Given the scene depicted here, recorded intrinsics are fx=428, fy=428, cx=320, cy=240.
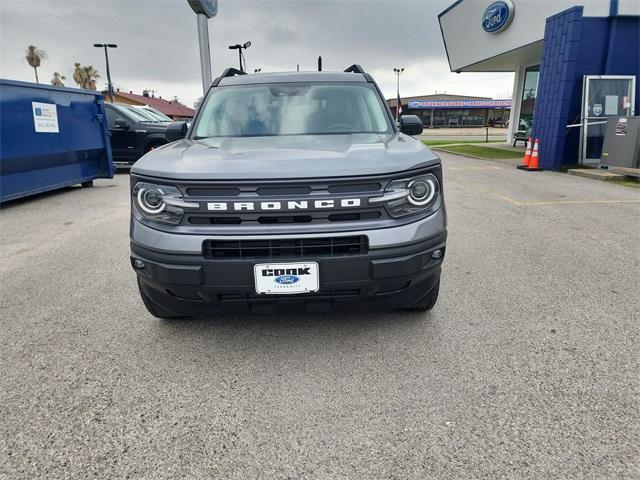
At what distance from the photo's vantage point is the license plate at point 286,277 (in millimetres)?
2219

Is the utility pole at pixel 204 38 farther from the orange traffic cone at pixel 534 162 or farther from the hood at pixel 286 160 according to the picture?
the hood at pixel 286 160

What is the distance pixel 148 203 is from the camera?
2369 mm

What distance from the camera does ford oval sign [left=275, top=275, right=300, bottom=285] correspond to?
2238mm

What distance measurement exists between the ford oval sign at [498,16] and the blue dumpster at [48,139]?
49.9 feet

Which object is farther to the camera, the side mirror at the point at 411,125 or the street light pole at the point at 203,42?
the street light pole at the point at 203,42

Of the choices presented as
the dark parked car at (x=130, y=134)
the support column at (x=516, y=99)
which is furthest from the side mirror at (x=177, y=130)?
the support column at (x=516, y=99)

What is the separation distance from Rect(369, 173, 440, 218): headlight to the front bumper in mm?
187

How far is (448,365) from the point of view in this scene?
247 cm

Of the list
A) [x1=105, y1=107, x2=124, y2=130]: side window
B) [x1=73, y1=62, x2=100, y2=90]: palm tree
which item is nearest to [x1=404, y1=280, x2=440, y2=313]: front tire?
[x1=105, y1=107, x2=124, y2=130]: side window

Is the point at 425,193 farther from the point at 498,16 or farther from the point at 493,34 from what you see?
the point at 493,34

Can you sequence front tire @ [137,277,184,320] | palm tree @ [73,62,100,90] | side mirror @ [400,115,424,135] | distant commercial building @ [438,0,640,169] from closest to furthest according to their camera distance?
front tire @ [137,277,184,320]
side mirror @ [400,115,424,135]
distant commercial building @ [438,0,640,169]
palm tree @ [73,62,100,90]

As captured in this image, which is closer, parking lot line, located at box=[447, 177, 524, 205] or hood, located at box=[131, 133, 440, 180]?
hood, located at box=[131, 133, 440, 180]

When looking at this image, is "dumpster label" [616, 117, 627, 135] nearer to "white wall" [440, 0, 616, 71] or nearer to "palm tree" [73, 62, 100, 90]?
"white wall" [440, 0, 616, 71]

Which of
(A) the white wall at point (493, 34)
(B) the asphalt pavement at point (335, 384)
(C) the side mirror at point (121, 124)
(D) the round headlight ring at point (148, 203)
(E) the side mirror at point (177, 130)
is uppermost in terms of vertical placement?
(A) the white wall at point (493, 34)
